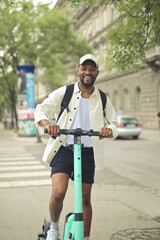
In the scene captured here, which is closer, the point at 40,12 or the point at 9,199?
the point at 9,199

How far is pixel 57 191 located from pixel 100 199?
294cm

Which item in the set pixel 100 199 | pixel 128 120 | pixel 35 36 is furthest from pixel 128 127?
pixel 100 199

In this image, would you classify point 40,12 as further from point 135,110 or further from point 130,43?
point 130,43

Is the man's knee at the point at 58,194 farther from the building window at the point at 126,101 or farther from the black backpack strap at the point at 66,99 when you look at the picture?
the building window at the point at 126,101

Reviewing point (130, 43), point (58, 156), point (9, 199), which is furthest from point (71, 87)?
point (130, 43)

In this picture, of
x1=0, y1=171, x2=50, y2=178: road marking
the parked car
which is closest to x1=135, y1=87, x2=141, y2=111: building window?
the parked car

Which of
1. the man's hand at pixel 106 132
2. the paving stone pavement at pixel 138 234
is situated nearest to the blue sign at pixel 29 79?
the paving stone pavement at pixel 138 234

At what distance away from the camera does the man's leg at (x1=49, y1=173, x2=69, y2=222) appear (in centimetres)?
326

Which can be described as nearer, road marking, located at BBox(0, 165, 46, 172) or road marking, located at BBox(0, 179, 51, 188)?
road marking, located at BBox(0, 179, 51, 188)

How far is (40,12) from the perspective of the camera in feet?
90.0

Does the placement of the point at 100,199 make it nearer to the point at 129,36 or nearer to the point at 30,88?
the point at 129,36

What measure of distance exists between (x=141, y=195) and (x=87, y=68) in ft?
12.2

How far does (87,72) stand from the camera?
335 cm

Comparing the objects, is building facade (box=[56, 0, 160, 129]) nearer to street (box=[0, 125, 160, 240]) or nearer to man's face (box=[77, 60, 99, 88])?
street (box=[0, 125, 160, 240])
